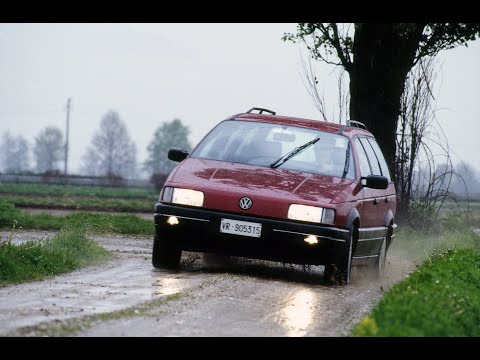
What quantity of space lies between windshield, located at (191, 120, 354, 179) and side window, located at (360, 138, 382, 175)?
950 mm

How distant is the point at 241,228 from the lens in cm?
1174

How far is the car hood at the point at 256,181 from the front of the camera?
11852 millimetres

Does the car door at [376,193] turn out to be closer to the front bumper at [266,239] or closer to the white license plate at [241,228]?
the front bumper at [266,239]

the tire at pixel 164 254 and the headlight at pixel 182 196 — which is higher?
the headlight at pixel 182 196

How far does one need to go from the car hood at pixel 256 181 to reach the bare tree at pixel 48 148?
17568cm

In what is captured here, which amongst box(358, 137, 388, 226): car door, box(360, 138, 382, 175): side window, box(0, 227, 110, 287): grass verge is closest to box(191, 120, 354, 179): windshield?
box(358, 137, 388, 226): car door

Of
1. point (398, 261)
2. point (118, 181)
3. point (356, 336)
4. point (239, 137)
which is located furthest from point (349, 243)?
point (118, 181)

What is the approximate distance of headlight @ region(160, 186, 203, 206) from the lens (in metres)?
11.9

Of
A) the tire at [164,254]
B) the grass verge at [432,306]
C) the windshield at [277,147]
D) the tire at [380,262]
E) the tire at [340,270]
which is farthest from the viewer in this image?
the tire at [380,262]

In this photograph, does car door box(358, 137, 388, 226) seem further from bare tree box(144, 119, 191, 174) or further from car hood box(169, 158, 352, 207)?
bare tree box(144, 119, 191, 174)

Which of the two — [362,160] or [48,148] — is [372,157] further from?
[48,148]

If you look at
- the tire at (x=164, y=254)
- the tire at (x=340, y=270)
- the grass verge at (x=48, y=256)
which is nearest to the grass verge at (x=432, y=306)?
the tire at (x=340, y=270)

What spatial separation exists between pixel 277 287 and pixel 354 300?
75cm
